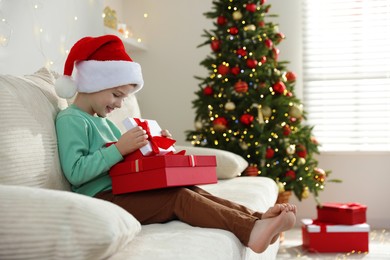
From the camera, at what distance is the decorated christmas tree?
4.16 m

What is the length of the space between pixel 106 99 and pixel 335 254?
2.20 metres

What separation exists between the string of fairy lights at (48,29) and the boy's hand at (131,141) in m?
1.17

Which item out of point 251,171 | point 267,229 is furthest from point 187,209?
point 251,171

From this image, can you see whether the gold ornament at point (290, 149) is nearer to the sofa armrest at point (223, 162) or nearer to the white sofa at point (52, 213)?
the sofa armrest at point (223, 162)

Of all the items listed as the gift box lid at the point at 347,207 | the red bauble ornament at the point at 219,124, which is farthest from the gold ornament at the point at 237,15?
the gift box lid at the point at 347,207

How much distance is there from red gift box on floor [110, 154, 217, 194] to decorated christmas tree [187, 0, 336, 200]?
209cm

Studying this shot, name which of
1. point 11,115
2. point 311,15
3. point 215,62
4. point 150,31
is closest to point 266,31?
point 215,62

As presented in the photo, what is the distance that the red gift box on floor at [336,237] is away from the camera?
3.88 meters

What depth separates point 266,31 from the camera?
4.33m

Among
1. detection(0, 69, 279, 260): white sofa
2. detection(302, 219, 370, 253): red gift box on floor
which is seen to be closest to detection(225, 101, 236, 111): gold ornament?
detection(302, 219, 370, 253): red gift box on floor

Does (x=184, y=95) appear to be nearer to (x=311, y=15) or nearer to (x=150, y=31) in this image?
(x=150, y=31)

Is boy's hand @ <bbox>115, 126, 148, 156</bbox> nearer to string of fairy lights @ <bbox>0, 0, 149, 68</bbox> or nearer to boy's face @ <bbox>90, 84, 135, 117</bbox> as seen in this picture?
boy's face @ <bbox>90, 84, 135, 117</bbox>

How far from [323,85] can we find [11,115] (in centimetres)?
354

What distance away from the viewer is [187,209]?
76.7 inches
